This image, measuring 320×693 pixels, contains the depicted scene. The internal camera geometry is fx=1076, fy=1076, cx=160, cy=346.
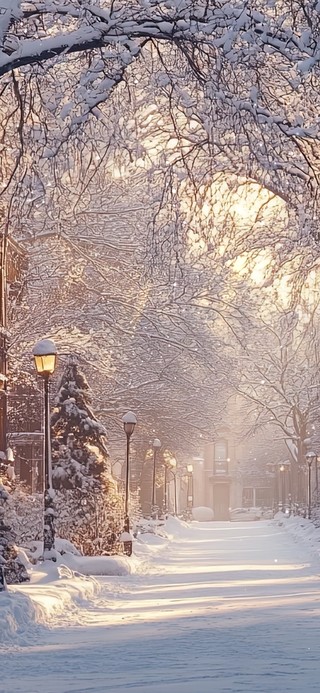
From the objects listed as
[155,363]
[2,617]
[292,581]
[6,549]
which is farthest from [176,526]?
[2,617]

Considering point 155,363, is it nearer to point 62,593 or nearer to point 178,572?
point 178,572

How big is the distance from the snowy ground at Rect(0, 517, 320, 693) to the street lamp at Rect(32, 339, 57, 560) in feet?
2.71

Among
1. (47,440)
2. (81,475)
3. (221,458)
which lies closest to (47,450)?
(47,440)

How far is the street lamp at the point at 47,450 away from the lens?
17891mm

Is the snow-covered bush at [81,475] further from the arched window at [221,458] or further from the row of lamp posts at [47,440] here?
the arched window at [221,458]

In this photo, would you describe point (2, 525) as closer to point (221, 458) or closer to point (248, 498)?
point (221, 458)

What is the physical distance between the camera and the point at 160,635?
441 inches

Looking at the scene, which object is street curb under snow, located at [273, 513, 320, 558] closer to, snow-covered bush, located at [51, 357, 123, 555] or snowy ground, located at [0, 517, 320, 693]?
snow-covered bush, located at [51, 357, 123, 555]

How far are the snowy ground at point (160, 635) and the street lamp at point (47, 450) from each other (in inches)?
32.5

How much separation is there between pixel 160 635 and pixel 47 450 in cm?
733

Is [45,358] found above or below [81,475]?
above

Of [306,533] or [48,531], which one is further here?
[306,533]

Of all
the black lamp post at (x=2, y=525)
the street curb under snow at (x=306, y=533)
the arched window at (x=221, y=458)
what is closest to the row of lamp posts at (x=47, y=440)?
the black lamp post at (x=2, y=525)

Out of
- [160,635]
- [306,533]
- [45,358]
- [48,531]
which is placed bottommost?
[306,533]
